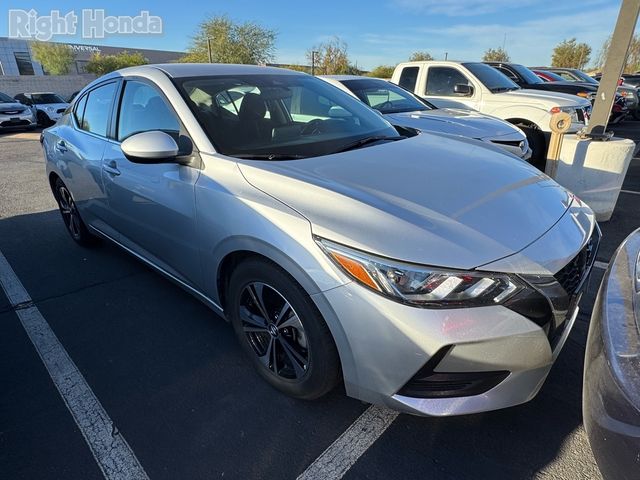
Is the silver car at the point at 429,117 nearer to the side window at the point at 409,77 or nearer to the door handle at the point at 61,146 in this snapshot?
the side window at the point at 409,77

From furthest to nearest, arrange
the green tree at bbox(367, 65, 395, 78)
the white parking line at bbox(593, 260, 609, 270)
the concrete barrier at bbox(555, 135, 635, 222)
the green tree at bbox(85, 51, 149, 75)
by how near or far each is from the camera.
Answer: the green tree at bbox(85, 51, 149, 75) < the green tree at bbox(367, 65, 395, 78) < the concrete barrier at bbox(555, 135, 635, 222) < the white parking line at bbox(593, 260, 609, 270)

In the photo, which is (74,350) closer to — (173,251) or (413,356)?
(173,251)

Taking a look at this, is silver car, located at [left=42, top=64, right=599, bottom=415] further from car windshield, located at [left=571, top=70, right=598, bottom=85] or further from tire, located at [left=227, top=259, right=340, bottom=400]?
car windshield, located at [left=571, top=70, right=598, bottom=85]

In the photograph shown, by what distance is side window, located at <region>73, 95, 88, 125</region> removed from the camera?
3754mm

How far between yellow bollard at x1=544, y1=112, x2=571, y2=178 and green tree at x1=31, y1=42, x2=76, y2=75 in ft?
191

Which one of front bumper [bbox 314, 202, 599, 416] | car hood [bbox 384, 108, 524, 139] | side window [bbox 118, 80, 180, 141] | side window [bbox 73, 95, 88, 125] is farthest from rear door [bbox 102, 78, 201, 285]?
car hood [bbox 384, 108, 524, 139]

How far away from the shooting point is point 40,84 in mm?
34875

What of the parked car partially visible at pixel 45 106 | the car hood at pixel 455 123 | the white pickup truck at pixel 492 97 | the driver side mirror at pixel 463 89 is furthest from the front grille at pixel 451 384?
the parked car partially visible at pixel 45 106

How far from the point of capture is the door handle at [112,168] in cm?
295

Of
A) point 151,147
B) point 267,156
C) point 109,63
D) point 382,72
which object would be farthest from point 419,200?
point 109,63

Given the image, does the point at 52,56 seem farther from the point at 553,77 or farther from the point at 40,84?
the point at 553,77

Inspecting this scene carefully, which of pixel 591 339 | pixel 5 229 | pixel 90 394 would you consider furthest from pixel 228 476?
pixel 5 229

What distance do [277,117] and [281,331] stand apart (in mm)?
1464

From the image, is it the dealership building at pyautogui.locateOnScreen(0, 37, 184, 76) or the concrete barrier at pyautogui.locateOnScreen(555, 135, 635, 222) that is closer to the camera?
the concrete barrier at pyautogui.locateOnScreen(555, 135, 635, 222)
